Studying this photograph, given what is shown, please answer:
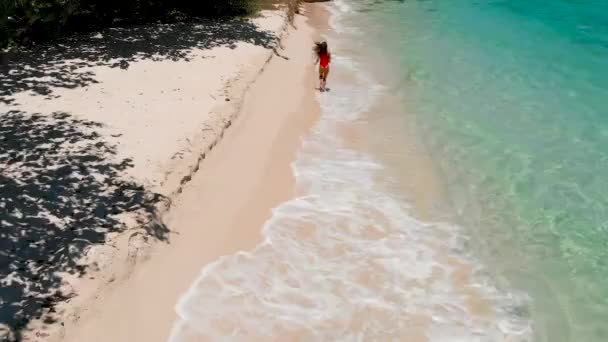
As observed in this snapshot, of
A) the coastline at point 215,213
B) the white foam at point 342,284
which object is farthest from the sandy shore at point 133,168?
the white foam at point 342,284

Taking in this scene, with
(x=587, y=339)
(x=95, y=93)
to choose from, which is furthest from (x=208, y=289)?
(x=95, y=93)

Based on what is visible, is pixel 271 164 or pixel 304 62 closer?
pixel 271 164

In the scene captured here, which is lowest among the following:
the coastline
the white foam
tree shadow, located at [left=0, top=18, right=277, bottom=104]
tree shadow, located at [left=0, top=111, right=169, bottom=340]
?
the white foam

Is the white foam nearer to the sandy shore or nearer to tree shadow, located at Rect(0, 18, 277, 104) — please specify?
the sandy shore

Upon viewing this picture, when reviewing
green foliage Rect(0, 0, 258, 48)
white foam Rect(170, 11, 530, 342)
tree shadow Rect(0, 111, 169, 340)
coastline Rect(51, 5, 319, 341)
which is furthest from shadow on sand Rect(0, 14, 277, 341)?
green foliage Rect(0, 0, 258, 48)

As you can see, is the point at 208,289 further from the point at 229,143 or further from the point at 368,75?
the point at 368,75

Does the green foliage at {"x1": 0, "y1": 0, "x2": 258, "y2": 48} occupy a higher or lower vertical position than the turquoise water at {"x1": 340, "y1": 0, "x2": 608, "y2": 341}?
higher
